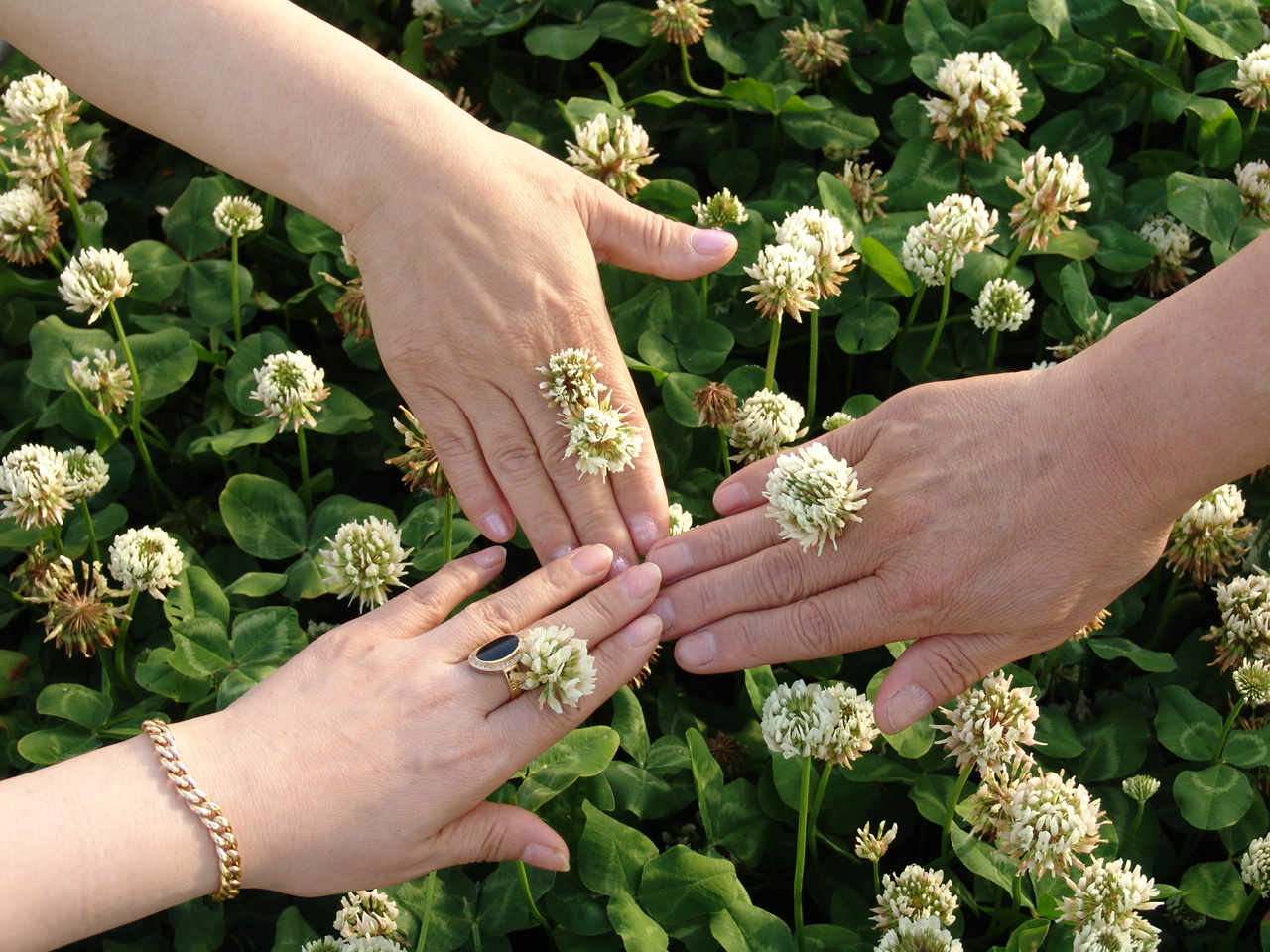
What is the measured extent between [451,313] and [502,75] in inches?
40.4

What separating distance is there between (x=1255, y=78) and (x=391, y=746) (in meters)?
2.06

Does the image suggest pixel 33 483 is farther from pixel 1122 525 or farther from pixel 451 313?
pixel 1122 525

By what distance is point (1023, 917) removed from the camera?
→ 173 centimetres

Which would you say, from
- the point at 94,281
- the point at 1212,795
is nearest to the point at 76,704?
the point at 94,281

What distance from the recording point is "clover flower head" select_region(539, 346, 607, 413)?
1.81 m

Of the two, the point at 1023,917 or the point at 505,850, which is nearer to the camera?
the point at 505,850

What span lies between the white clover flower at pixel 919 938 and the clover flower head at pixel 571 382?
0.90 metres

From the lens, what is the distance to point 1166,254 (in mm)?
2307

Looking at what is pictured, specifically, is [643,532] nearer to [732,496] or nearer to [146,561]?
[732,496]

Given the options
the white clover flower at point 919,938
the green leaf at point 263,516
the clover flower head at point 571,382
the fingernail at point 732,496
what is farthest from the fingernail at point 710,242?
the white clover flower at point 919,938

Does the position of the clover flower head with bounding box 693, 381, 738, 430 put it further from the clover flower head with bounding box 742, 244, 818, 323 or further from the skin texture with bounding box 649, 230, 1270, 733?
the skin texture with bounding box 649, 230, 1270, 733

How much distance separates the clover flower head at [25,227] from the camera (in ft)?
7.50

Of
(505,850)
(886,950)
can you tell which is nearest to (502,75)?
(505,850)

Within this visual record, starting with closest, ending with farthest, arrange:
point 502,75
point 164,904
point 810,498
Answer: point 164,904, point 810,498, point 502,75
